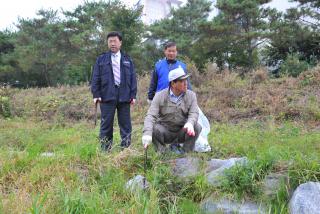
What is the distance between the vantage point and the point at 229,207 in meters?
3.53

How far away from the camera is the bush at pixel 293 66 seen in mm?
12422

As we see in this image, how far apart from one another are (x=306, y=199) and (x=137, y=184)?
1504 mm

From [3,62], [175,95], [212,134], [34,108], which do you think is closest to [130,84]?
[175,95]

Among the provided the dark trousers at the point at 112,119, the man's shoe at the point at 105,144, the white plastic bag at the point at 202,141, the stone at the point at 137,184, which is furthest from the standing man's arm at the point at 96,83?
the stone at the point at 137,184

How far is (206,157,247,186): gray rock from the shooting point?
387cm

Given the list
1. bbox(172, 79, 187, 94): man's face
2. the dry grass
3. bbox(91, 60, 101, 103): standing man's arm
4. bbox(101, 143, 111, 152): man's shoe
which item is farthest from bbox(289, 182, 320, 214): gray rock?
the dry grass

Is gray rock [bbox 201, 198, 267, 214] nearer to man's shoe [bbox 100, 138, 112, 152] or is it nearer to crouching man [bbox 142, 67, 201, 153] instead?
crouching man [bbox 142, 67, 201, 153]

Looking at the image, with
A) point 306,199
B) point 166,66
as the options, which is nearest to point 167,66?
point 166,66

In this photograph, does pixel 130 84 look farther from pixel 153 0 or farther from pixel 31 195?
pixel 153 0

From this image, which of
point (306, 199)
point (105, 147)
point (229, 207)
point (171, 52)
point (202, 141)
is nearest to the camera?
point (306, 199)

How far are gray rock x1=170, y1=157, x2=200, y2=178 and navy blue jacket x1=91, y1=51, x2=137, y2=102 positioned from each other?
136cm

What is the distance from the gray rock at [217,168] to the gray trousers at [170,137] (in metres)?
0.37

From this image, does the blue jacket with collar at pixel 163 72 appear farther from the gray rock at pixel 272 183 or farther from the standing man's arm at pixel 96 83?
the gray rock at pixel 272 183

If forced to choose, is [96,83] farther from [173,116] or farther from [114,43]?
[173,116]
